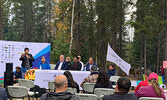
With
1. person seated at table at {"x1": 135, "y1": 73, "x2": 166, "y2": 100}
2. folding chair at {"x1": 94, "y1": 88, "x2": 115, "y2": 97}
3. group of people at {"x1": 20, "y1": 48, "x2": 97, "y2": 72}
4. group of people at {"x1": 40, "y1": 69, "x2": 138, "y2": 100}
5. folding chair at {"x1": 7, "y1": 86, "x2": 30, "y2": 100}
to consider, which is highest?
group of people at {"x1": 20, "y1": 48, "x2": 97, "y2": 72}

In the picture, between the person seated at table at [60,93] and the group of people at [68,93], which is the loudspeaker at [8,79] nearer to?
the group of people at [68,93]

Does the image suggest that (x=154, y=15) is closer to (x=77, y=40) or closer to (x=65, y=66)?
(x=77, y=40)

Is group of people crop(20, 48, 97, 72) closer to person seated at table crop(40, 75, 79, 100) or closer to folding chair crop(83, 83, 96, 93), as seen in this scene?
folding chair crop(83, 83, 96, 93)

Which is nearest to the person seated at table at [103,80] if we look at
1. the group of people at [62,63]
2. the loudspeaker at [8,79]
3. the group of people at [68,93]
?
the group of people at [68,93]

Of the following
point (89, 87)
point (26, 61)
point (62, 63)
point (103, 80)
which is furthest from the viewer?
point (26, 61)

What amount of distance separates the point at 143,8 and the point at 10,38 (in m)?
32.4

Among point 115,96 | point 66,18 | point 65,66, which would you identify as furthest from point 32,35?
point 115,96

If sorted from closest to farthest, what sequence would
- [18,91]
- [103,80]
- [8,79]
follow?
1. [103,80]
2. [18,91]
3. [8,79]

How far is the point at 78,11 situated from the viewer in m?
21.9

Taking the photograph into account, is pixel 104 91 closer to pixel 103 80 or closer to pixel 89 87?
pixel 103 80

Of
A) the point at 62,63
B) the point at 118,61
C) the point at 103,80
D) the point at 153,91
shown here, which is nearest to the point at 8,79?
the point at 62,63

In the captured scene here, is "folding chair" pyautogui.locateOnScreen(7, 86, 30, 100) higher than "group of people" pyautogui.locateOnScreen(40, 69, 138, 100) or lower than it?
lower

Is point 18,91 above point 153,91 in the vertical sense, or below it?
below

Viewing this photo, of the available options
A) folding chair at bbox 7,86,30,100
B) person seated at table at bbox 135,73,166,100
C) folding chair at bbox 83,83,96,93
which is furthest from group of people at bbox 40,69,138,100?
folding chair at bbox 83,83,96,93
